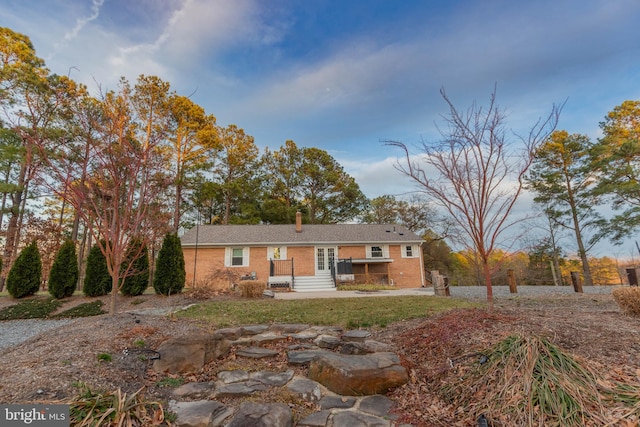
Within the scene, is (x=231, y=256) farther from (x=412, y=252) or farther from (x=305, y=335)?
(x=305, y=335)

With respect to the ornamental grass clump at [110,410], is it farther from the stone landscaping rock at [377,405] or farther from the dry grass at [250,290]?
the dry grass at [250,290]

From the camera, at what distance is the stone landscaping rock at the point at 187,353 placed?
311 centimetres

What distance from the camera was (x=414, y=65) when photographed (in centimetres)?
766

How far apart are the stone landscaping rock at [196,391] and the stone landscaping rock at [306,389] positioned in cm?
73

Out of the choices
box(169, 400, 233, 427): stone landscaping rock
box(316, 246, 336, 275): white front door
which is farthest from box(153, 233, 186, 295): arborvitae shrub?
box(169, 400, 233, 427): stone landscaping rock

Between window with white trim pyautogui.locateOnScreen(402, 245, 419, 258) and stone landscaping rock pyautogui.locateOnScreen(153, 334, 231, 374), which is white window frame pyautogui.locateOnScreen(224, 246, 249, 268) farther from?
stone landscaping rock pyautogui.locateOnScreen(153, 334, 231, 374)

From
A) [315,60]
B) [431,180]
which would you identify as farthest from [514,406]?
[315,60]

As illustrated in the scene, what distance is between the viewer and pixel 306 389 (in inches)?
104

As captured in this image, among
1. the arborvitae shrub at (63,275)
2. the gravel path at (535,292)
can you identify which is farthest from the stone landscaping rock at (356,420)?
the arborvitae shrub at (63,275)

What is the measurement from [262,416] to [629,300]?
5.84 meters

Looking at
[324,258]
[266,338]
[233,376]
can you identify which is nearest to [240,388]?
[233,376]

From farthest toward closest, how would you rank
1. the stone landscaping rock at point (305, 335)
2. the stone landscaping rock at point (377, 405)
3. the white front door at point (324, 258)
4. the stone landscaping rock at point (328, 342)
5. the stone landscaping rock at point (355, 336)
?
the white front door at point (324, 258) → the stone landscaping rock at point (305, 335) → the stone landscaping rock at point (355, 336) → the stone landscaping rock at point (328, 342) → the stone landscaping rock at point (377, 405)

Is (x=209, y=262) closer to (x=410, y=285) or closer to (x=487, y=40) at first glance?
(x=410, y=285)

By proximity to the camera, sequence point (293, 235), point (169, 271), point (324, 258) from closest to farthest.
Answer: point (169, 271) < point (324, 258) < point (293, 235)
